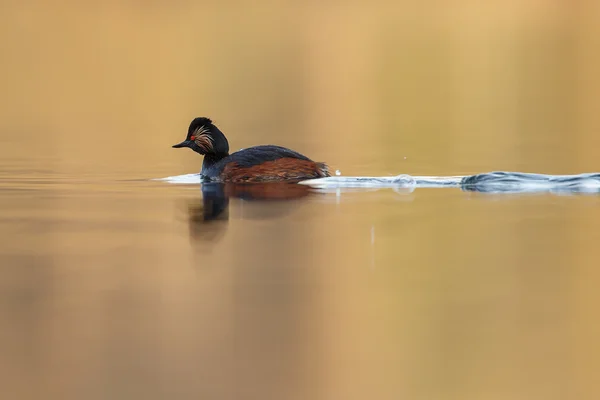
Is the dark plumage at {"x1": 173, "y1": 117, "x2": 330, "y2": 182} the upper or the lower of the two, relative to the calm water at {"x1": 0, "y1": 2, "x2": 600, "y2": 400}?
upper

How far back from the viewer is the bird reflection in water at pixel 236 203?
1309 cm

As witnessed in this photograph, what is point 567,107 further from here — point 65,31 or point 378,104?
point 65,31

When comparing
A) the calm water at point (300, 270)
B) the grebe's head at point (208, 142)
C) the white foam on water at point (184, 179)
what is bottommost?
the calm water at point (300, 270)

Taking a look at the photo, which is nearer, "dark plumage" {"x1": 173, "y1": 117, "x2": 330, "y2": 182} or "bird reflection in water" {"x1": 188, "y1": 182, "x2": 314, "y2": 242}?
"bird reflection in water" {"x1": 188, "y1": 182, "x2": 314, "y2": 242}

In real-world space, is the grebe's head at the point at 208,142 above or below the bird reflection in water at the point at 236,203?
above

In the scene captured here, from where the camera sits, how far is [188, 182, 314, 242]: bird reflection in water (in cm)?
1309

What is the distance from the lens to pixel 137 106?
4072 cm

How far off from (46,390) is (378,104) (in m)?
34.5

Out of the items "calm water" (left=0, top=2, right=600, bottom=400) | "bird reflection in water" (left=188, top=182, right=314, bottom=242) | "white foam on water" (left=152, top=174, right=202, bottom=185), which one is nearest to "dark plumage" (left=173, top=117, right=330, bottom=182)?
"bird reflection in water" (left=188, top=182, right=314, bottom=242)

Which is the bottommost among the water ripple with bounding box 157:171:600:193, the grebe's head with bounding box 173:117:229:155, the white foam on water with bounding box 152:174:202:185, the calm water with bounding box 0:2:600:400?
the calm water with bounding box 0:2:600:400

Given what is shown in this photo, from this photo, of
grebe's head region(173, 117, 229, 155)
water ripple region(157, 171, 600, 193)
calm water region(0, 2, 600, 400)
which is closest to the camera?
calm water region(0, 2, 600, 400)

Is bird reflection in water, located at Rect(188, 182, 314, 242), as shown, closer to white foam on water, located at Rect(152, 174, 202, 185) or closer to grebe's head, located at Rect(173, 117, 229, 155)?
white foam on water, located at Rect(152, 174, 202, 185)

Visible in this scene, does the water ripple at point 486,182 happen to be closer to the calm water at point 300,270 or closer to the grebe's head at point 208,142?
the grebe's head at point 208,142

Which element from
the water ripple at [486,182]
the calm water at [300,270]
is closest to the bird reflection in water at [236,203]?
the calm water at [300,270]
